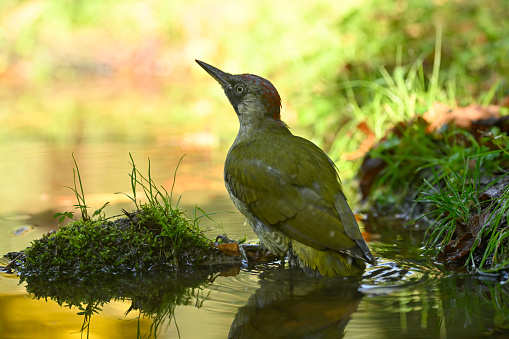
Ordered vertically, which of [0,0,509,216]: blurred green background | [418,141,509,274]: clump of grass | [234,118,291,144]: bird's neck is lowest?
[418,141,509,274]: clump of grass

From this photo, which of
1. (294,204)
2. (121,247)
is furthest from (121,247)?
(294,204)

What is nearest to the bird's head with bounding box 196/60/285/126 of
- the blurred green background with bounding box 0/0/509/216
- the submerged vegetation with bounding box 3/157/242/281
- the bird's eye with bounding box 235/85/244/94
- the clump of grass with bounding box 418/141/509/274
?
the bird's eye with bounding box 235/85/244/94

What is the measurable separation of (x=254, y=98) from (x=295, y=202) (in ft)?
2.76

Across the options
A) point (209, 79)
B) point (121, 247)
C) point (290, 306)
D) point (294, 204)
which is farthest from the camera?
point (209, 79)

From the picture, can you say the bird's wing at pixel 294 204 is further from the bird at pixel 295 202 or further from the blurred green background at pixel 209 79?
the blurred green background at pixel 209 79

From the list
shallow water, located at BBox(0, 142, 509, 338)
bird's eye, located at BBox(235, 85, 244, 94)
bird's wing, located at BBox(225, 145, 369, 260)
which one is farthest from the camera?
bird's eye, located at BBox(235, 85, 244, 94)

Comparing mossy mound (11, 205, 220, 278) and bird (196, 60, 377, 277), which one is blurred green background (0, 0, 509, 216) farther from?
bird (196, 60, 377, 277)

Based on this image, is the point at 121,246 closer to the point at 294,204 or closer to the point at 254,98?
the point at 294,204

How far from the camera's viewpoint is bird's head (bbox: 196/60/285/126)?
4.44 meters

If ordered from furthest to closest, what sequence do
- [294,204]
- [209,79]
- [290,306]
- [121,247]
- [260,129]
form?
[209,79], [260,129], [121,247], [294,204], [290,306]

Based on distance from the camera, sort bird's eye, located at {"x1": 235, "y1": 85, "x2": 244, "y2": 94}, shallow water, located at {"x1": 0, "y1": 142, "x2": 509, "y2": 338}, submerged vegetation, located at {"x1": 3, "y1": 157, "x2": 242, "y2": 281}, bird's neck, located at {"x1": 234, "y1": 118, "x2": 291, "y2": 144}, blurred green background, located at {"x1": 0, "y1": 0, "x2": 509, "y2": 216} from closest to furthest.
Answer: shallow water, located at {"x1": 0, "y1": 142, "x2": 509, "y2": 338} < submerged vegetation, located at {"x1": 3, "y1": 157, "x2": 242, "y2": 281} < bird's neck, located at {"x1": 234, "y1": 118, "x2": 291, "y2": 144} < bird's eye, located at {"x1": 235, "y1": 85, "x2": 244, "y2": 94} < blurred green background, located at {"x1": 0, "y1": 0, "x2": 509, "y2": 216}

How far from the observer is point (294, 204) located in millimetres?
3975

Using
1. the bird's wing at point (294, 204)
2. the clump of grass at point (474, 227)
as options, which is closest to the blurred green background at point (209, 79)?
the clump of grass at point (474, 227)

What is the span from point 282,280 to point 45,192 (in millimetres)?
2937
